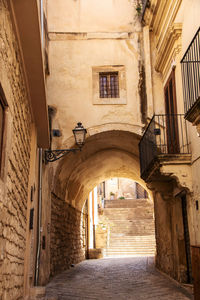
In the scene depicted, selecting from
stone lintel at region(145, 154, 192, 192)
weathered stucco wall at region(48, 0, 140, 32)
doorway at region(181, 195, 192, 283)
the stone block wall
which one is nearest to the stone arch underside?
the stone block wall

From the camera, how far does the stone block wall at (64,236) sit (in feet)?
40.1

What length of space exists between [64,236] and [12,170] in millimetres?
9121

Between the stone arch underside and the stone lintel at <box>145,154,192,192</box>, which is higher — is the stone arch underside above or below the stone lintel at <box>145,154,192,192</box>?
above

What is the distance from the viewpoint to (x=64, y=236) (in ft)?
46.8

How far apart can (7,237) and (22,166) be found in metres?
1.90

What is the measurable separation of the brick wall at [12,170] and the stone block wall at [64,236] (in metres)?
4.95

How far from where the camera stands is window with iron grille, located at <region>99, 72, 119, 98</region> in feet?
40.1

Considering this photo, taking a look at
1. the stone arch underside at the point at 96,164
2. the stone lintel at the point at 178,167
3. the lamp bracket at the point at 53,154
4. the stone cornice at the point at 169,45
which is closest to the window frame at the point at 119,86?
the stone arch underside at the point at 96,164

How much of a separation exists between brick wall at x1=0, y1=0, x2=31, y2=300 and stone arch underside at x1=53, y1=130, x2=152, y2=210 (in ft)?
16.6

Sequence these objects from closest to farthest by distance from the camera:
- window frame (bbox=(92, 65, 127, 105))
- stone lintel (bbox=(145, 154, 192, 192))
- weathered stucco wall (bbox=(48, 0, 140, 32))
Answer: stone lintel (bbox=(145, 154, 192, 192))
window frame (bbox=(92, 65, 127, 105))
weathered stucco wall (bbox=(48, 0, 140, 32))

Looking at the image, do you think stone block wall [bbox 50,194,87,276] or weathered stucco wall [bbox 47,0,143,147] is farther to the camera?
stone block wall [bbox 50,194,87,276]

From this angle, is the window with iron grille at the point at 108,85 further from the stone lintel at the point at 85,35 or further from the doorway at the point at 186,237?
the doorway at the point at 186,237

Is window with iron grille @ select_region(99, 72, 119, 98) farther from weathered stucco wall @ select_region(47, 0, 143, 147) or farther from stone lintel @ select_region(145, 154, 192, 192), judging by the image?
stone lintel @ select_region(145, 154, 192, 192)

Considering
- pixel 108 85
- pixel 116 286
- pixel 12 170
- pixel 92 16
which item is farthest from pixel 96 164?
pixel 12 170
